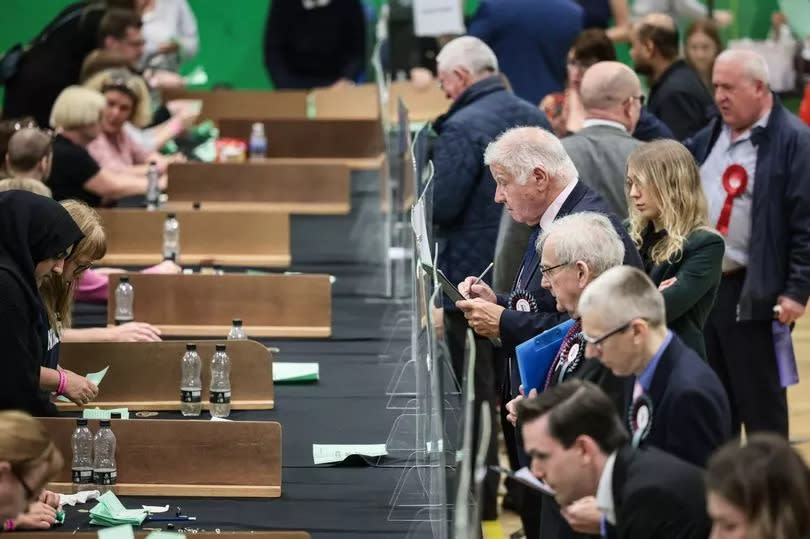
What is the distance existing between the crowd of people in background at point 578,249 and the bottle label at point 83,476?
22 centimetres

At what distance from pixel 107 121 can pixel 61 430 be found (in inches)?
150

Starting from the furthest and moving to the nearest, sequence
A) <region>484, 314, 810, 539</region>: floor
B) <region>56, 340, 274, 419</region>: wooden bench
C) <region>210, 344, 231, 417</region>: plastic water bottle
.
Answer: <region>484, 314, 810, 539</region>: floor
<region>56, 340, 274, 419</region>: wooden bench
<region>210, 344, 231, 417</region>: plastic water bottle

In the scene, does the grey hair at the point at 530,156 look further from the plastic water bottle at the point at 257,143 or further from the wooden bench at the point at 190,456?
the plastic water bottle at the point at 257,143

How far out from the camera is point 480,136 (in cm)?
538

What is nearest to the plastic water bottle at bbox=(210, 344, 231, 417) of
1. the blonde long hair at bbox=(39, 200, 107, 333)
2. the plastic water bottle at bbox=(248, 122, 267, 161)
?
the blonde long hair at bbox=(39, 200, 107, 333)

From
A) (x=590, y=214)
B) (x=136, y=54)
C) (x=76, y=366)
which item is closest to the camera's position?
(x=590, y=214)

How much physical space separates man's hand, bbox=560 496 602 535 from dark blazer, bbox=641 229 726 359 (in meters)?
1.30

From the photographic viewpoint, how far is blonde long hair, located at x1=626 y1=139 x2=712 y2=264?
4.11 meters

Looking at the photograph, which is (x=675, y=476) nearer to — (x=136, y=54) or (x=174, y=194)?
(x=174, y=194)

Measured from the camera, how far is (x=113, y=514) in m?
3.53

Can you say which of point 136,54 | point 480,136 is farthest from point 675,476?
point 136,54

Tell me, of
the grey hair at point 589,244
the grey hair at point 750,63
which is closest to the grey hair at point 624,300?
the grey hair at point 589,244

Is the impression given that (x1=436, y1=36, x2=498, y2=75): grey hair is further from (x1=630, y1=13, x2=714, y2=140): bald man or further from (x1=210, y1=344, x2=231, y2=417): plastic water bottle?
(x1=210, y1=344, x2=231, y2=417): plastic water bottle

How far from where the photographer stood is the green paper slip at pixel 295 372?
480 cm
